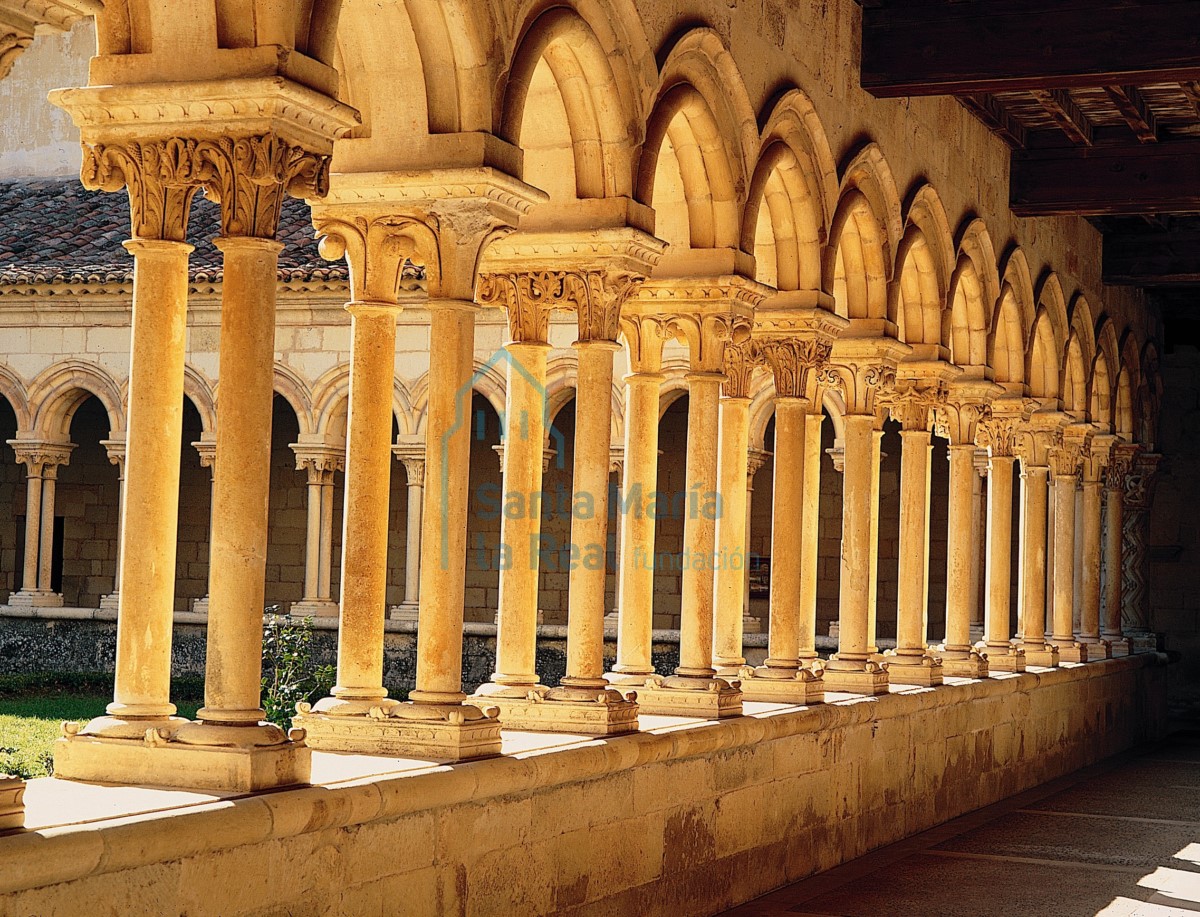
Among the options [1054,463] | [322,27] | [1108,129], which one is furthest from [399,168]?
[1054,463]

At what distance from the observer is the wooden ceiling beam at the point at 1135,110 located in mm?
10773

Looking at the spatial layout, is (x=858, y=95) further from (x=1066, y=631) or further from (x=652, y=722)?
(x=1066, y=631)

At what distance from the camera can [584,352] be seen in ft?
22.5

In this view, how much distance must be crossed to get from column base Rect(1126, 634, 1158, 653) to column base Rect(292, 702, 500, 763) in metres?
13.7

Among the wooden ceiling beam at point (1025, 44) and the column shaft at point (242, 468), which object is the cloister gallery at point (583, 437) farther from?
the wooden ceiling beam at point (1025, 44)

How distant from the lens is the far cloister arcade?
4.72 meters

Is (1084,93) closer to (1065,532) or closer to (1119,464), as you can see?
(1065,532)

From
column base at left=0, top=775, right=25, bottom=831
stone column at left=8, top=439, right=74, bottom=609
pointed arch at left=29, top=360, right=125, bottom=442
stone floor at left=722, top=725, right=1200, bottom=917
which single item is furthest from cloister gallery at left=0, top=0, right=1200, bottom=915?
stone column at left=8, top=439, right=74, bottom=609

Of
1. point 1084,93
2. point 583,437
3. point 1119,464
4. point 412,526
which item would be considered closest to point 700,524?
point 583,437

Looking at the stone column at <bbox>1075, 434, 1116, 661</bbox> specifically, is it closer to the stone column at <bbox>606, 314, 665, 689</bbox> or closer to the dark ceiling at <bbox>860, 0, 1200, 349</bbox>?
the dark ceiling at <bbox>860, 0, 1200, 349</bbox>

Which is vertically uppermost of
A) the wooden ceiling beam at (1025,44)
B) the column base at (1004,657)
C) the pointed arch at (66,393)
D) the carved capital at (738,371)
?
the wooden ceiling beam at (1025,44)

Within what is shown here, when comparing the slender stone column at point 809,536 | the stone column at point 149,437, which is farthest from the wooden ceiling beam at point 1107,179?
the stone column at point 149,437

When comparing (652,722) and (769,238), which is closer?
(652,722)

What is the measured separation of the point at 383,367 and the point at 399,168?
2.10ft
